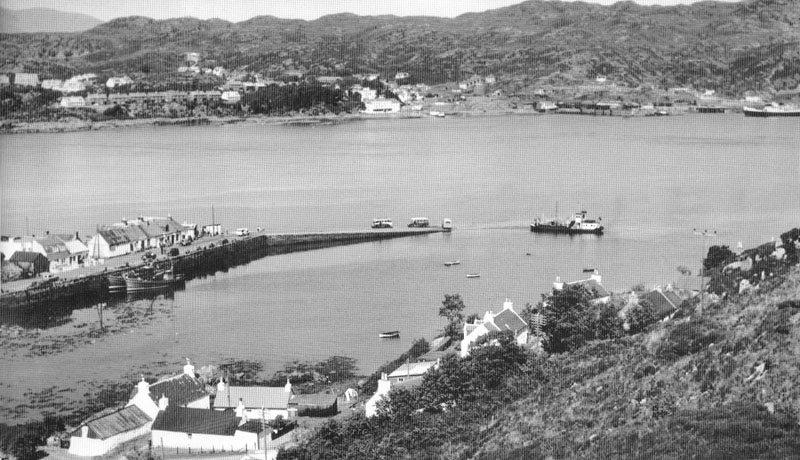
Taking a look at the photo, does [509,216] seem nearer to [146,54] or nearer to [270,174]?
[270,174]

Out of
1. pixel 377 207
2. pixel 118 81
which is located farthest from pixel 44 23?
pixel 377 207

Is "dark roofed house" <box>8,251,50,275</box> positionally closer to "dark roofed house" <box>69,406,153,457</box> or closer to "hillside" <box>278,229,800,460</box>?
"dark roofed house" <box>69,406,153,457</box>

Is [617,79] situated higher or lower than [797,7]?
lower

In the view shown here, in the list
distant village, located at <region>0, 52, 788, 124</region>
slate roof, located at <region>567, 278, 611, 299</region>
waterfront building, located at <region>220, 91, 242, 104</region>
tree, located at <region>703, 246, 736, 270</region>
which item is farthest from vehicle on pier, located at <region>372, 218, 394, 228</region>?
waterfront building, located at <region>220, 91, 242, 104</region>

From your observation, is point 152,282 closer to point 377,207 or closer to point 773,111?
point 377,207

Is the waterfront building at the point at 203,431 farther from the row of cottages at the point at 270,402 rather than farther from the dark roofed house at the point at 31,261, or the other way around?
the dark roofed house at the point at 31,261

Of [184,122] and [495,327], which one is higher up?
[184,122]

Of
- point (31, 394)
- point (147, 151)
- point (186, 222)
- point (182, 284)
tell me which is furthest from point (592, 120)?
point (31, 394)
